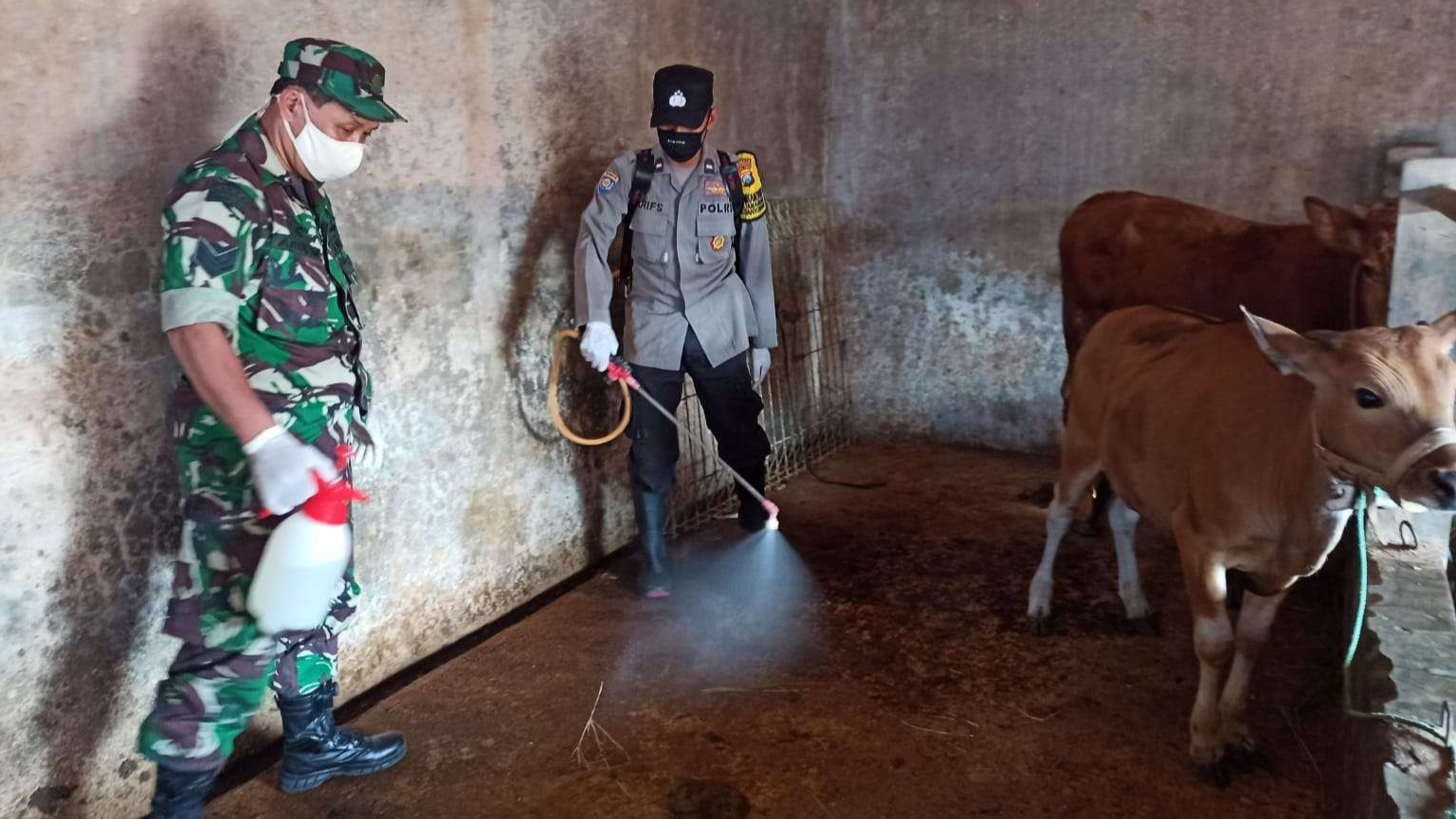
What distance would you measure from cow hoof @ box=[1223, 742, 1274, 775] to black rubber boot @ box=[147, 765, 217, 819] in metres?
2.80

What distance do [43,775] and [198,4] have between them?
206 centimetres

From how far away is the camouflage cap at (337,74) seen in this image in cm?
247

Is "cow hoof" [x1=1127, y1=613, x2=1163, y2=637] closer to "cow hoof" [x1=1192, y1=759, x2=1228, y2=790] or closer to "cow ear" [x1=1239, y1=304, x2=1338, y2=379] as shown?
"cow hoof" [x1=1192, y1=759, x2=1228, y2=790]

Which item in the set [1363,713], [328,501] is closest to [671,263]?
[328,501]

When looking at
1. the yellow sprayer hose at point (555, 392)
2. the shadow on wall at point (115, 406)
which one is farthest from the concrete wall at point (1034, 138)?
the shadow on wall at point (115, 406)

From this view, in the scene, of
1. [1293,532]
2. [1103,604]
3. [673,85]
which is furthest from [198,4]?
[1103,604]

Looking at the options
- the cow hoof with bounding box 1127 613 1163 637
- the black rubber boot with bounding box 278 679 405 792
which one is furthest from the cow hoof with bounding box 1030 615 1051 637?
the black rubber boot with bounding box 278 679 405 792

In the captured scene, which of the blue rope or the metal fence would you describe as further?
the metal fence

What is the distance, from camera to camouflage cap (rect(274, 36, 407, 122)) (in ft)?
8.12

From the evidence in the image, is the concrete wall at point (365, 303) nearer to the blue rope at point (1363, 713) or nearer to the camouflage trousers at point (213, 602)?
the camouflage trousers at point (213, 602)

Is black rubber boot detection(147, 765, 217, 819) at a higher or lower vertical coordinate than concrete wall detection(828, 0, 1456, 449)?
lower

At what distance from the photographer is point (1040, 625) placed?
385cm

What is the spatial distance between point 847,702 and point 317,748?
1.66 meters

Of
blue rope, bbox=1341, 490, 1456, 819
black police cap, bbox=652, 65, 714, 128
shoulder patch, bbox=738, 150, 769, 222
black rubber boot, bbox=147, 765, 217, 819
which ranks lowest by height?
black rubber boot, bbox=147, 765, 217, 819
